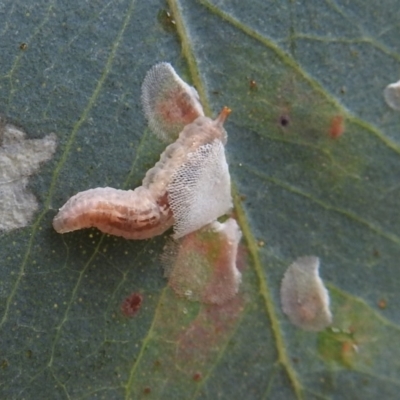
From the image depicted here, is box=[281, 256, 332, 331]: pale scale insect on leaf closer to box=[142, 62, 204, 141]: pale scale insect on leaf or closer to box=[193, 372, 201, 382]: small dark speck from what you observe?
box=[193, 372, 201, 382]: small dark speck

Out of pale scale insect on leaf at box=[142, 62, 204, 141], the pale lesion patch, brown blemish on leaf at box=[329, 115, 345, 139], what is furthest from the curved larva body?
brown blemish on leaf at box=[329, 115, 345, 139]

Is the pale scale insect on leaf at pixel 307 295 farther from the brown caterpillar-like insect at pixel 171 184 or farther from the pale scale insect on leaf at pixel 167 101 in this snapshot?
the pale scale insect on leaf at pixel 167 101

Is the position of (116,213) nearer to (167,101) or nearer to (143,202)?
(143,202)

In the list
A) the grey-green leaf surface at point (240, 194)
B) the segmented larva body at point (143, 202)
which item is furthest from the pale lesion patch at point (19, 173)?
the segmented larva body at point (143, 202)

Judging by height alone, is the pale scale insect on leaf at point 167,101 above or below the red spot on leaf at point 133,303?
above

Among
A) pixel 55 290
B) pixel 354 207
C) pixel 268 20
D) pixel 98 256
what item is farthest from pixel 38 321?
pixel 268 20

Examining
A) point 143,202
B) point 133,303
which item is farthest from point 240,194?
point 133,303
